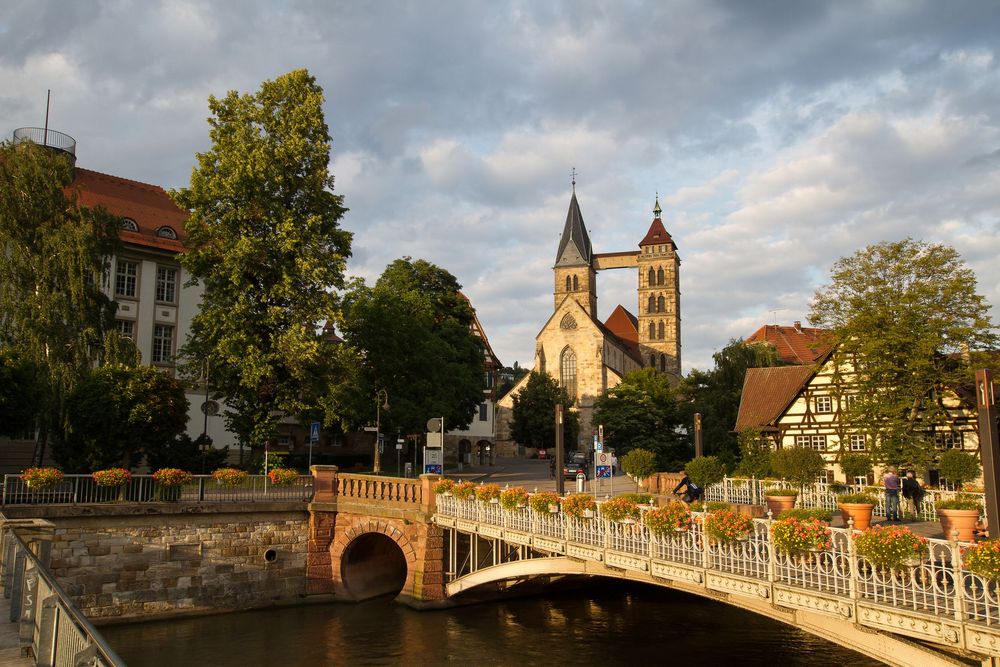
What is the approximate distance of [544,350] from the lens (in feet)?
293

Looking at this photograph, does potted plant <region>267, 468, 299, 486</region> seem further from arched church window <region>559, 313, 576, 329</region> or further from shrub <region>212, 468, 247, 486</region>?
arched church window <region>559, 313, 576, 329</region>

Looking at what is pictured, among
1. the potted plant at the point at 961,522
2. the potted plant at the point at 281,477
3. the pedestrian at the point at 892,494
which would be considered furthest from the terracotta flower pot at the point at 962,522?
the potted plant at the point at 281,477

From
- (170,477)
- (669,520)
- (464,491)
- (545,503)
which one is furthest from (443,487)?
(669,520)

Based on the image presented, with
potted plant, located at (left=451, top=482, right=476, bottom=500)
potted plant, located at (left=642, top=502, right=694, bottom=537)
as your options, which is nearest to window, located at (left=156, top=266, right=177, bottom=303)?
potted plant, located at (left=451, top=482, right=476, bottom=500)

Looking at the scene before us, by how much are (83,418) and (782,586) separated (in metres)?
22.5

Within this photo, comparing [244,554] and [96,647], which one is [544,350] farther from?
[96,647]

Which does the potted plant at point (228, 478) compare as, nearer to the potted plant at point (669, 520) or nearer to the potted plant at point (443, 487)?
the potted plant at point (443, 487)

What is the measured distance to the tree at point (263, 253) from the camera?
26.0 meters

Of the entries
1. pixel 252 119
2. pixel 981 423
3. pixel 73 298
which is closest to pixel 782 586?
pixel 981 423

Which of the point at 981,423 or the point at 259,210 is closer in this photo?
the point at 981,423

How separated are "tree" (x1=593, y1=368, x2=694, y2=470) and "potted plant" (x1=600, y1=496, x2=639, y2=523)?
3306 centimetres

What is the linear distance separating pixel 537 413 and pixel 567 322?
57.2 feet

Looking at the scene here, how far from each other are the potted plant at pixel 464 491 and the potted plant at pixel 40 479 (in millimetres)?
10747

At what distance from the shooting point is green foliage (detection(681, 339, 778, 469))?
46.9m
